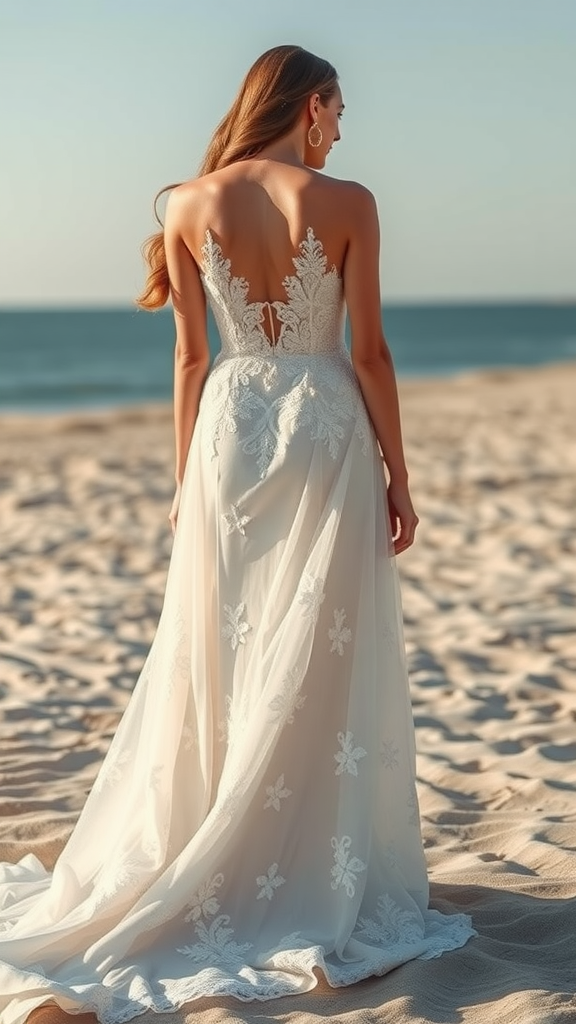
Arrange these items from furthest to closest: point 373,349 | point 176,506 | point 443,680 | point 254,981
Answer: point 443,680
point 176,506
point 373,349
point 254,981

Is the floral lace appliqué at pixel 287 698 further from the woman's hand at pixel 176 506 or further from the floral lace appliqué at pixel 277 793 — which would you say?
the woman's hand at pixel 176 506

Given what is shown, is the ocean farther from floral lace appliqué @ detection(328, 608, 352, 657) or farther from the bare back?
floral lace appliqué @ detection(328, 608, 352, 657)

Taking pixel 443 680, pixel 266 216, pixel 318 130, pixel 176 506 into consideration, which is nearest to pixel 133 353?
pixel 443 680

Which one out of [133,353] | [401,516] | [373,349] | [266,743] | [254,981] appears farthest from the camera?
[133,353]

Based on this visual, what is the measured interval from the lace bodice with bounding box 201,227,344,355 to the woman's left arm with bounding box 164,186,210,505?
0.18 feet

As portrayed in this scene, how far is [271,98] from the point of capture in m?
3.44

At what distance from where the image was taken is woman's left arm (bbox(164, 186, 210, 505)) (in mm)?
3551

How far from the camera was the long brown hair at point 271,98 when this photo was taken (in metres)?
3.43

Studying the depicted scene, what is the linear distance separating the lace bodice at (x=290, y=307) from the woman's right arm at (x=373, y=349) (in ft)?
0.19

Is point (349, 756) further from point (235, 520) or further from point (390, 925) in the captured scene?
point (235, 520)

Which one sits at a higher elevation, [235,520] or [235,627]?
[235,520]

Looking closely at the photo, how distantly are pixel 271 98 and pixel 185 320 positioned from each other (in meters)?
0.63

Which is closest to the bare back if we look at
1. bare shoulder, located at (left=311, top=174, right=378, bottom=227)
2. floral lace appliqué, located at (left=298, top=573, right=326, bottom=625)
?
bare shoulder, located at (left=311, top=174, right=378, bottom=227)

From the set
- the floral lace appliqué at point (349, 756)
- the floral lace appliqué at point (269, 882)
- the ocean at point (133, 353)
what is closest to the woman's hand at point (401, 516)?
the floral lace appliqué at point (349, 756)
